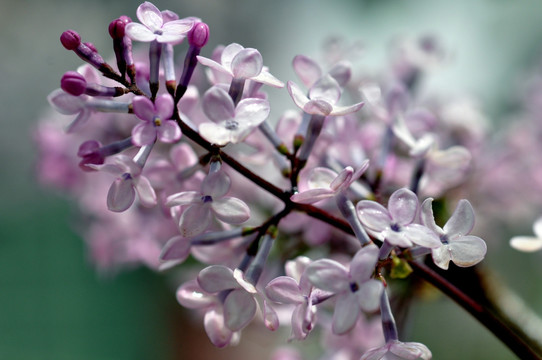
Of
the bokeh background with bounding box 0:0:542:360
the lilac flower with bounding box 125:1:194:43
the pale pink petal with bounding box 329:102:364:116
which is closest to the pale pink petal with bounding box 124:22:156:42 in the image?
the lilac flower with bounding box 125:1:194:43

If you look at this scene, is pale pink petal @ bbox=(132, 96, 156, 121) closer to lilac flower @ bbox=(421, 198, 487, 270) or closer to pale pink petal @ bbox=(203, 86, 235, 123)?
pale pink petal @ bbox=(203, 86, 235, 123)

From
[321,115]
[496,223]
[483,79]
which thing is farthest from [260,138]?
[483,79]

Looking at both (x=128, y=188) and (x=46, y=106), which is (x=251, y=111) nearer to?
(x=128, y=188)

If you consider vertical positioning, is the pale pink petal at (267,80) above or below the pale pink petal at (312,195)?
above

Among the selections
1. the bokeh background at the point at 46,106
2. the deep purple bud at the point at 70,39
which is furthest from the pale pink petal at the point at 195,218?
the bokeh background at the point at 46,106

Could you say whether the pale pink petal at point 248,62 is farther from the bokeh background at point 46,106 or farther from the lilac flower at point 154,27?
the bokeh background at point 46,106

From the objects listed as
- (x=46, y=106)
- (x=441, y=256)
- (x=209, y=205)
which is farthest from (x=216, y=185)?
(x=46, y=106)
